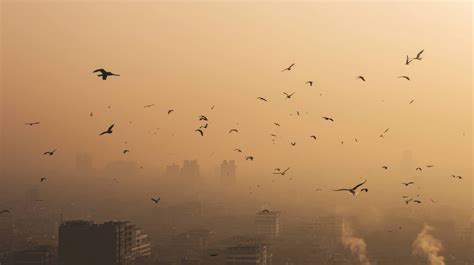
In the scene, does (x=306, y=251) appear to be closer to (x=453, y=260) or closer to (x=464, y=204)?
(x=453, y=260)

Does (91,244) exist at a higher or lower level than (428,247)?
higher

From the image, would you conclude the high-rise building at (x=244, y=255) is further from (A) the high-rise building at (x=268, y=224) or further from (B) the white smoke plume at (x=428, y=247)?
(A) the high-rise building at (x=268, y=224)

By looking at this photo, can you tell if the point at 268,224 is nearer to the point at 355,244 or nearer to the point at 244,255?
the point at 355,244

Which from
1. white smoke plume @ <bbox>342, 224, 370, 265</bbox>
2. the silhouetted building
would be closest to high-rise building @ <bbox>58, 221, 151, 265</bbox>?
the silhouetted building

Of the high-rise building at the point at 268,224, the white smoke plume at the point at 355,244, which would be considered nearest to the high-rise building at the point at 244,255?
the white smoke plume at the point at 355,244

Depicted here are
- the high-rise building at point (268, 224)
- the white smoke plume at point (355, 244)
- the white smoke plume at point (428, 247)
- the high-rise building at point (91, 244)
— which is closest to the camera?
the high-rise building at point (91, 244)

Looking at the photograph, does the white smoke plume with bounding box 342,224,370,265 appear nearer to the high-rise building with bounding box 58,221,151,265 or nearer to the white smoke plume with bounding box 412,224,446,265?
the white smoke plume with bounding box 412,224,446,265

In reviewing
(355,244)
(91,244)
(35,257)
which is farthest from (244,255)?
(355,244)
